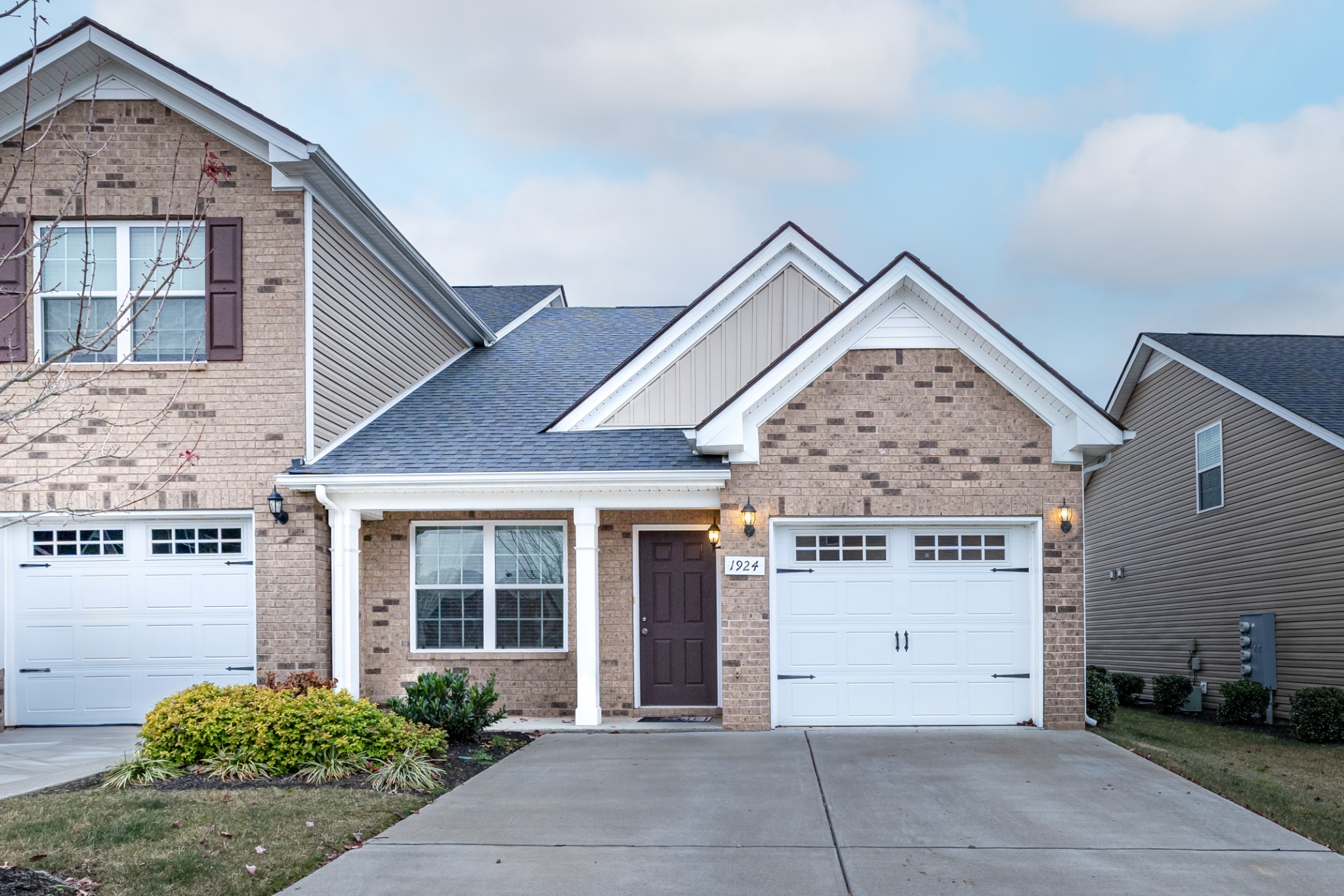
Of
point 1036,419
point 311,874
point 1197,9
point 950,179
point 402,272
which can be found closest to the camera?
point 311,874

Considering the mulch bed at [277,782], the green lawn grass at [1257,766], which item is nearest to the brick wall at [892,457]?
the green lawn grass at [1257,766]

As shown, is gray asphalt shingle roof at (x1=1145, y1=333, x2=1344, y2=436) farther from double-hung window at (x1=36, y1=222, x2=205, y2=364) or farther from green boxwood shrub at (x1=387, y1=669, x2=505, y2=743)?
double-hung window at (x1=36, y1=222, x2=205, y2=364)

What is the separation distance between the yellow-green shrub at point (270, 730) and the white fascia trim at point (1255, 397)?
11.7 metres

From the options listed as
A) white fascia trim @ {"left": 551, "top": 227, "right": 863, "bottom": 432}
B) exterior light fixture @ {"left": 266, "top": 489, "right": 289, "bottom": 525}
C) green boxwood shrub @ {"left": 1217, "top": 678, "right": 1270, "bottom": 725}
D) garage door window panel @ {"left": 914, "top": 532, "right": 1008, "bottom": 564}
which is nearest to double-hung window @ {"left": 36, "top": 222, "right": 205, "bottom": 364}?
exterior light fixture @ {"left": 266, "top": 489, "right": 289, "bottom": 525}

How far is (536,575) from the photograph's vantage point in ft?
44.2

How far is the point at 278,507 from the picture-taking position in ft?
39.2

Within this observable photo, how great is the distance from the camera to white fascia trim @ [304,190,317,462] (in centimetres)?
1223

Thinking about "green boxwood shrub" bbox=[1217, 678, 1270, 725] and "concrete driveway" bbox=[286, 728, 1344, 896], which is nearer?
"concrete driveway" bbox=[286, 728, 1344, 896]

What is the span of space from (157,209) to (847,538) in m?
8.42

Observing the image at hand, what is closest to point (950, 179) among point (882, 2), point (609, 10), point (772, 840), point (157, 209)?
point (882, 2)

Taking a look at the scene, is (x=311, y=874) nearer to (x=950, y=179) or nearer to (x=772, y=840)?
(x=772, y=840)

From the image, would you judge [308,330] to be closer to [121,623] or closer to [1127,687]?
[121,623]

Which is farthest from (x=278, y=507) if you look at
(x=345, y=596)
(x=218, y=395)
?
(x=218, y=395)

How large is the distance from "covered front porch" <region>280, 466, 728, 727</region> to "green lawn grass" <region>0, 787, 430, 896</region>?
200 inches
